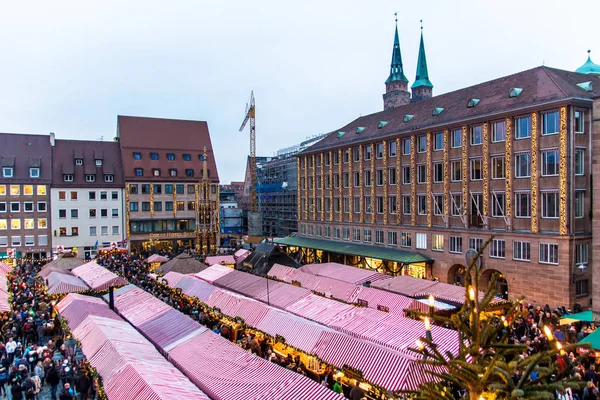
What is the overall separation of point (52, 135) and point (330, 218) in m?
39.5

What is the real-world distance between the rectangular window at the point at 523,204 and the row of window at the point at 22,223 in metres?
54.0

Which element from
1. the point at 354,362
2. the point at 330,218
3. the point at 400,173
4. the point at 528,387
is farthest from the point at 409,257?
the point at 528,387

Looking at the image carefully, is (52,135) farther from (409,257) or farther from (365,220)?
(409,257)

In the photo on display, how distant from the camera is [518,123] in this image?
3139 centimetres

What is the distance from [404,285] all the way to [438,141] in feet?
52.8

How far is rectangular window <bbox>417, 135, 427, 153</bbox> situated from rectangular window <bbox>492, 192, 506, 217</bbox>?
8388 millimetres

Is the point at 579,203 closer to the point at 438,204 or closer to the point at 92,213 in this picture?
the point at 438,204

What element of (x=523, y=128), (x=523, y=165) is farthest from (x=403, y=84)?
(x=523, y=165)

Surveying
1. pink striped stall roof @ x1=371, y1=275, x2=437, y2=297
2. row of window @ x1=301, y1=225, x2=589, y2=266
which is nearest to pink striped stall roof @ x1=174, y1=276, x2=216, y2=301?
pink striped stall roof @ x1=371, y1=275, x2=437, y2=297

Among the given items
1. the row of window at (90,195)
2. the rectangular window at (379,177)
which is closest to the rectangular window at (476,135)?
the rectangular window at (379,177)

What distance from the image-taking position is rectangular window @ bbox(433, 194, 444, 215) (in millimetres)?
37869

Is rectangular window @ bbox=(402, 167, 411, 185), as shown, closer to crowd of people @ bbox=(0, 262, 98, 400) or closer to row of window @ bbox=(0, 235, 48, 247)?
crowd of people @ bbox=(0, 262, 98, 400)

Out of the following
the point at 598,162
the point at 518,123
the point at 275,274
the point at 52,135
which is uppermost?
the point at 52,135

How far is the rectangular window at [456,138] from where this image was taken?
3616 cm
